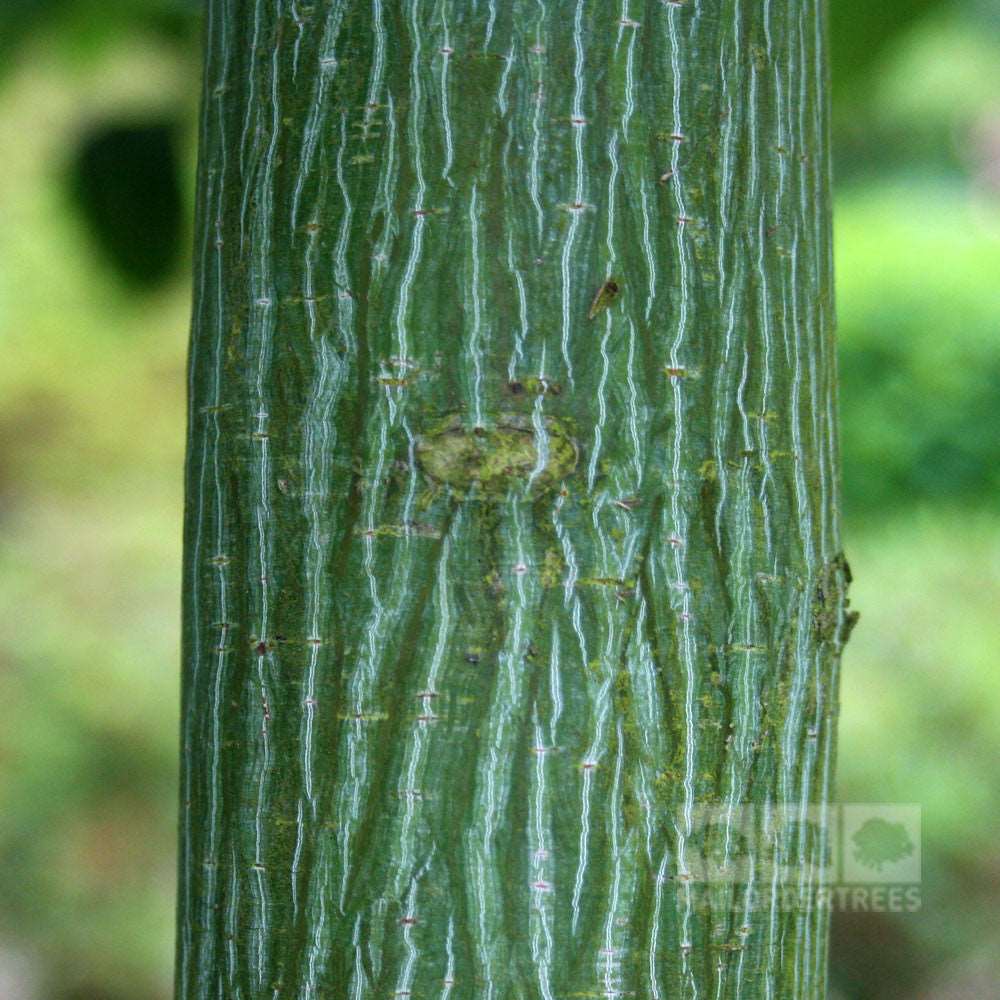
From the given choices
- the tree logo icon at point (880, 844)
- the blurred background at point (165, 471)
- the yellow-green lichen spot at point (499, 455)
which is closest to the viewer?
the yellow-green lichen spot at point (499, 455)

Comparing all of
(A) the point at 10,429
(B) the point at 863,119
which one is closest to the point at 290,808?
(B) the point at 863,119

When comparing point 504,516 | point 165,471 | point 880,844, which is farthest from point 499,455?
point 165,471

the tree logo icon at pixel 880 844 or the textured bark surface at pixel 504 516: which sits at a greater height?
the textured bark surface at pixel 504 516

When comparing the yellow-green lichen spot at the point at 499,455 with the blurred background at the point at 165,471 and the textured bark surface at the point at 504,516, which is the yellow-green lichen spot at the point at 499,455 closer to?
the textured bark surface at the point at 504,516

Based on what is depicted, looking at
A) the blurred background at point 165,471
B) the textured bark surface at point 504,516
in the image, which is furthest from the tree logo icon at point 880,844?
the blurred background at point 165,471

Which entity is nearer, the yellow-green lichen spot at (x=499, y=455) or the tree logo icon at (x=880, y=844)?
the yellow-green lichen spot at (x=499, y=455)

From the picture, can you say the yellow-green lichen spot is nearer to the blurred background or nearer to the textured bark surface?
the textured bark surface

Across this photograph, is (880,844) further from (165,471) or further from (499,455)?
(165,471)
